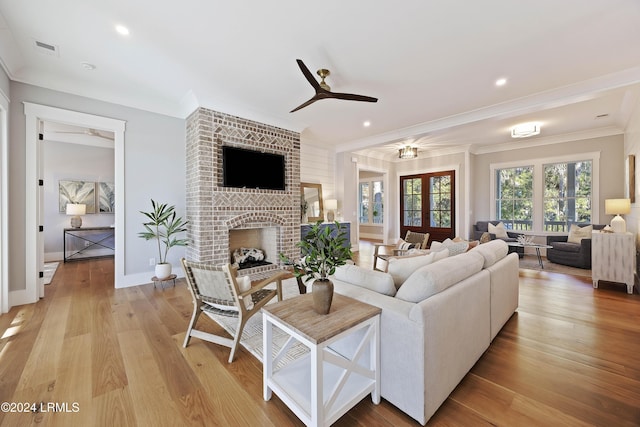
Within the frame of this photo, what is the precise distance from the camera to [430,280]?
1585 millimetres

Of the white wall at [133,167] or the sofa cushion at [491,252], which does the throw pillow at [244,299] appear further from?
the white wall at [133,167]

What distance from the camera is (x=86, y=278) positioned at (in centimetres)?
439

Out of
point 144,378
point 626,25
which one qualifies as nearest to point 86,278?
point 144,378

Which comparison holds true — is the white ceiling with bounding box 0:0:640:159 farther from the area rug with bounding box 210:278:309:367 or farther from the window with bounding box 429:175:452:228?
the window with bounding box 429:175:452:228

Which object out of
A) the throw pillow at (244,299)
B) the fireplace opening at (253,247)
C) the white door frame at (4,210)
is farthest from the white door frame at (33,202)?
the throw pillow at (244,299)

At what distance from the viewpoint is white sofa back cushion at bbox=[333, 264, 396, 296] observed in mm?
1773

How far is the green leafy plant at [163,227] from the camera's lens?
3975 millimetres

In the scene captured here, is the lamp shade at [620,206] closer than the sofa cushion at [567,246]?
Yes

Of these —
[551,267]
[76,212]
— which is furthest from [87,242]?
[551,267]

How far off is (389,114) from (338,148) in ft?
7.67

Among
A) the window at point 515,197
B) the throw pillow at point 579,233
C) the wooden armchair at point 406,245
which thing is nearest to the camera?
the wooden armchair at point 406,245

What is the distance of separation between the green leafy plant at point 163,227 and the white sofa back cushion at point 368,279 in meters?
3.11

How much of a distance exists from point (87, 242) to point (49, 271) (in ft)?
4.67

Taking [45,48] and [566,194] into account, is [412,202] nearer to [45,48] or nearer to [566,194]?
[566,194]
